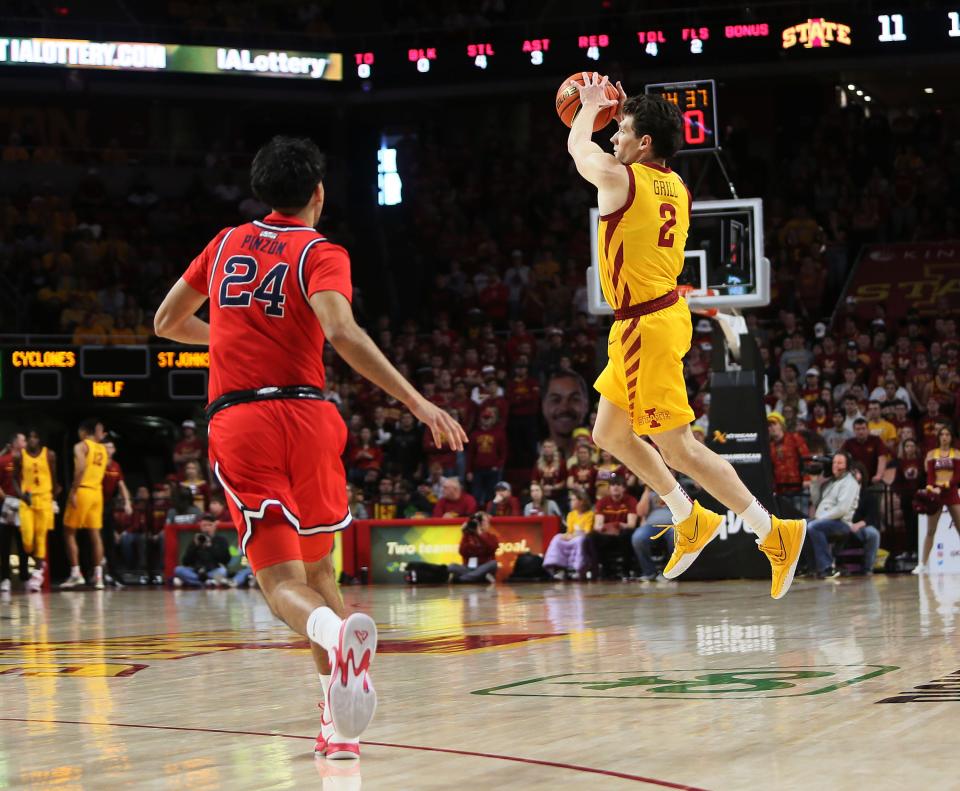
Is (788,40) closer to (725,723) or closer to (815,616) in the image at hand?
(815,616)

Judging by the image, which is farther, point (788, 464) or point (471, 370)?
point (471, 370)

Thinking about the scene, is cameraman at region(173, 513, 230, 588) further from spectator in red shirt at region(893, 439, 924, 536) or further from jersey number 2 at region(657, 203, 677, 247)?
jersey number 2 at region(657, 203, 677, 247)

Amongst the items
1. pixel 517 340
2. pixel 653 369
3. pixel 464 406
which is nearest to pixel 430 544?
pixel 464 406

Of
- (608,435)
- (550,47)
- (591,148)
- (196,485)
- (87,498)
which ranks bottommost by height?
(87,498)

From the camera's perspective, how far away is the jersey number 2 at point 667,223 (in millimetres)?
7234

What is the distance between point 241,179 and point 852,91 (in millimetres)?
12309

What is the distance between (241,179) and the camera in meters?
28.1

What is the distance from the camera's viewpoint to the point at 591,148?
7.05m

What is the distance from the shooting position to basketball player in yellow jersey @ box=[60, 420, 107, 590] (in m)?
19.3

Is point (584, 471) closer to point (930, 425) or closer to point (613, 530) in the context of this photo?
point (613, 530)

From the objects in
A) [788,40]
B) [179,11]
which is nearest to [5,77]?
[179,11]

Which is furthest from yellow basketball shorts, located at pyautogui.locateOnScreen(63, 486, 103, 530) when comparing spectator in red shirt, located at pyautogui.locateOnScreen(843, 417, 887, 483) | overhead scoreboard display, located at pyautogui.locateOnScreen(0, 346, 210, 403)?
spectator in red shirt, located at pyautogui.locateOnScreen(843, 417, 887, 483)

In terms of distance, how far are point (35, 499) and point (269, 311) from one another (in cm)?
1502

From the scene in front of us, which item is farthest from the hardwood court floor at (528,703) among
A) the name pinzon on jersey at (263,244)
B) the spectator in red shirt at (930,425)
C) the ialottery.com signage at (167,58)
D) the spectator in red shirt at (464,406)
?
the ialottery.com signage at (167,58)
